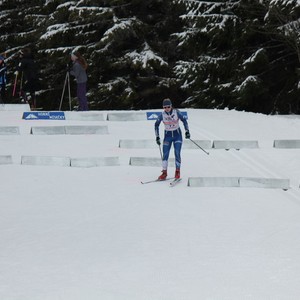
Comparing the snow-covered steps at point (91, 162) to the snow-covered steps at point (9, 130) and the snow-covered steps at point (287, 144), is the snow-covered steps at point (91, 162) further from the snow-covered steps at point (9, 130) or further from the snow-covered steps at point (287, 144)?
the snow-covered steps at point (287, 144)

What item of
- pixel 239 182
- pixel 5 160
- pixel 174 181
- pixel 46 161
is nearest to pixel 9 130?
pixel 5 160

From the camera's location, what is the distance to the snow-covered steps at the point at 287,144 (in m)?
16.2

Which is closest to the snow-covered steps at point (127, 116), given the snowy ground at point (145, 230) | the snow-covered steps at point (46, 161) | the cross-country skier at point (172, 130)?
the snowy ground at point (145, 230)

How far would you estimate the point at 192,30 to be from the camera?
24.2 metres

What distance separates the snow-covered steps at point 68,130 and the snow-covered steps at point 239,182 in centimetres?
593

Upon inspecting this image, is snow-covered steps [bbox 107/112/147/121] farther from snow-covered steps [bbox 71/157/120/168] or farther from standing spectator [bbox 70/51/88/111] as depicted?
snow-covered steps [bbox 71/157/120/168]

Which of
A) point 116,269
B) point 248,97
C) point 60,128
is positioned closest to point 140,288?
point 116,269

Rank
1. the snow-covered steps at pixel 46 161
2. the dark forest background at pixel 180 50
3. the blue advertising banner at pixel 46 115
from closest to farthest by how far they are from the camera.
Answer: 1. the snow-covered steps at pixel 46 161
2. the blue advertising banner at pixel 46 115
3. the dark forest background at pixel 180 50

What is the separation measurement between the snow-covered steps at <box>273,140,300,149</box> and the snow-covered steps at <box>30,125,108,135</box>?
16.6 feet

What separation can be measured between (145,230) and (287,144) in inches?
277

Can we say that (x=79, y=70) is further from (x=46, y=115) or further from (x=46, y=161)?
(x=46, y=161)

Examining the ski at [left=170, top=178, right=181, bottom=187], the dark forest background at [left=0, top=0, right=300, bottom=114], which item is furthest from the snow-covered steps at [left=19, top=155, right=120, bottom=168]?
the dark forest background at [left=0, top=0, right=300, bottom=114]

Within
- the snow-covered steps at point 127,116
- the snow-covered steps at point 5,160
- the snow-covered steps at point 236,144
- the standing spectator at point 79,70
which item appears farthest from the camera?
the snow-covered steps at point 127,116

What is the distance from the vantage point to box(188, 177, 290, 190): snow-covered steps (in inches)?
507
